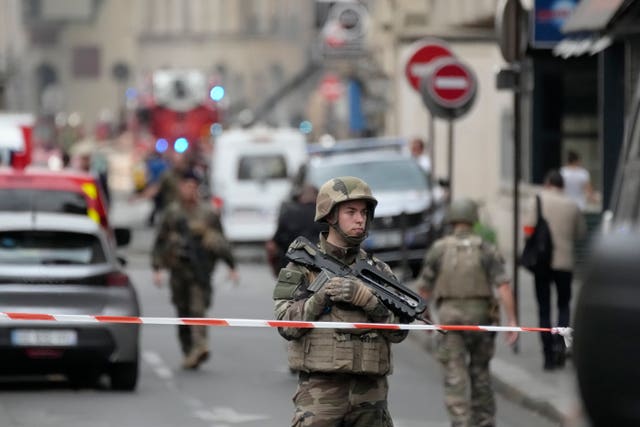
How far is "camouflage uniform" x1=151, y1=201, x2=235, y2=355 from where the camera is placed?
15367mm

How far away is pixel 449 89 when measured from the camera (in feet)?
62.0

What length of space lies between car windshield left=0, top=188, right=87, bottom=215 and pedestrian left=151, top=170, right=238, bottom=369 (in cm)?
73

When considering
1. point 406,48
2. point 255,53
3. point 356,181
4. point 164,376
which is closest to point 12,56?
point 255,53

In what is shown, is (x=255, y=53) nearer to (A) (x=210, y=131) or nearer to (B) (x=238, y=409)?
(A) (x=210, y=131)

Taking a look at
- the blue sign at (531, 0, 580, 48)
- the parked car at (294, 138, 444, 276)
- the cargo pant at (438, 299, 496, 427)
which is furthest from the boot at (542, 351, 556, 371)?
the parked car at (294, 138, 444, 276)

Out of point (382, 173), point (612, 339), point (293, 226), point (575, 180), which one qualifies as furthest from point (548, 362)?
point (612, 339)

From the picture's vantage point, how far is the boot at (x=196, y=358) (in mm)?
15266

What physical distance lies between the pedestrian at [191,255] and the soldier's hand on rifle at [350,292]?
28.0 feet

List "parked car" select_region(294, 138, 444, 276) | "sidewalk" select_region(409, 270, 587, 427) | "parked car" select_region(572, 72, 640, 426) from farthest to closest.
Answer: "parked car" select_region(294, 138, 444, 276) → "sidewalk" select_region(409, 270, 587, 427) → "parked car" select_region(572, 72, 640, 426)

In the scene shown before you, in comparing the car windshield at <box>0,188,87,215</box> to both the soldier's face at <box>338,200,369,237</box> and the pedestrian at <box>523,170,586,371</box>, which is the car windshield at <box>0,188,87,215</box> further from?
the soldier's face at <box>338,200,369,237</box>

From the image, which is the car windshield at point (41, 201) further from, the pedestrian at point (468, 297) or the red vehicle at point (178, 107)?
the red vehicle at point (178, 107)

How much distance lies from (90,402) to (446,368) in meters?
3.10

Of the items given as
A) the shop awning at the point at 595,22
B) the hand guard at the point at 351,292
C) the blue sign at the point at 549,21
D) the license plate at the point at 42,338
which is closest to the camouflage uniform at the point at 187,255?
the license plate at the point at 42,338

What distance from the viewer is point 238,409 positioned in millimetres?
12773
